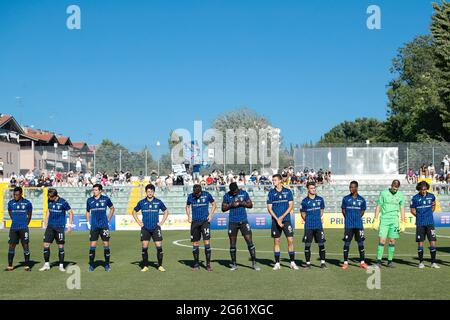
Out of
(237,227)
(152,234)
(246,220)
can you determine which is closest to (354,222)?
(246,220)

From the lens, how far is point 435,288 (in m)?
13.6

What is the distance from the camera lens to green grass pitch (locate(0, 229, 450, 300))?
13094 mm

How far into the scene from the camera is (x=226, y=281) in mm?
15039

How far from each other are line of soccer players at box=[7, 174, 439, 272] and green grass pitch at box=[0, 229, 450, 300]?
46 centimetres

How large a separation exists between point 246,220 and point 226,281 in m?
2.47

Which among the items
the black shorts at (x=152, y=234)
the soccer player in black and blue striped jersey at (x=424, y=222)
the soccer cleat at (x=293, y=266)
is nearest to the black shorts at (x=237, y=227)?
the soccer cleat at (x=293, y=266)

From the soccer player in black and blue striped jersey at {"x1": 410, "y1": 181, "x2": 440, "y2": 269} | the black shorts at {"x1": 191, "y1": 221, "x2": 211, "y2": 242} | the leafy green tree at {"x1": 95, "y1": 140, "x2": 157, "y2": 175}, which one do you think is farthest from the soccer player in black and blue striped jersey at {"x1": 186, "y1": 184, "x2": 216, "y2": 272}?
the leafy green tree at {"x1": 95, "y1": 140, "x2": 157, "y2": 175}

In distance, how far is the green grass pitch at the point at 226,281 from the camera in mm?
13094

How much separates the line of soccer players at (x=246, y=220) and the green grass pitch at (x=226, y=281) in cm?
46

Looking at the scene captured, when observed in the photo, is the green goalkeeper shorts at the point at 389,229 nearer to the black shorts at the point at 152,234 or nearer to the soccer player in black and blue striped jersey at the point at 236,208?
the soccer player in black and blue striped jersey at the point at 236,208

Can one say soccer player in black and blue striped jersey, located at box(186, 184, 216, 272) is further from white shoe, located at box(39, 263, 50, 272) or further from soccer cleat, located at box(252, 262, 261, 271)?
white shoe, located at box(39, 263, 50, 272)

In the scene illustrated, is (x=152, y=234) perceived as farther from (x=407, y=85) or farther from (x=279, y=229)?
(x=407, y=85)
